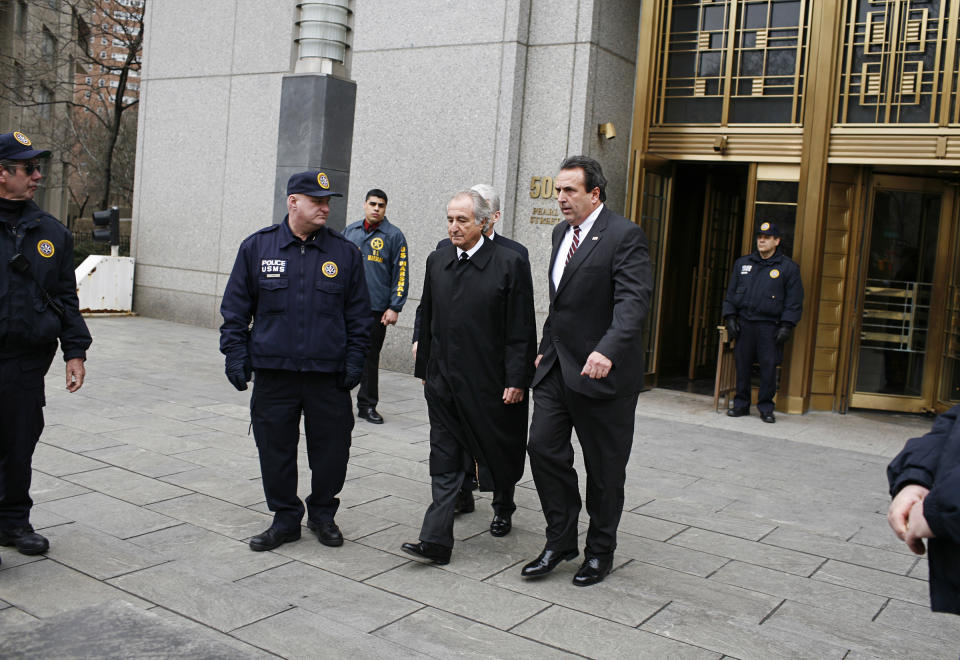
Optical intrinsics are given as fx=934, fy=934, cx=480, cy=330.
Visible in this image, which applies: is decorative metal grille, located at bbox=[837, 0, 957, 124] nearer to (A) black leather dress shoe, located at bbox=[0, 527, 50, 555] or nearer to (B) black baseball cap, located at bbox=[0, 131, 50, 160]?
(B) black baseball cap, located at bbox=[0, 131, 50, 160]

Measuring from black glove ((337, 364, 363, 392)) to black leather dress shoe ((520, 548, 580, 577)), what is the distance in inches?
48.5

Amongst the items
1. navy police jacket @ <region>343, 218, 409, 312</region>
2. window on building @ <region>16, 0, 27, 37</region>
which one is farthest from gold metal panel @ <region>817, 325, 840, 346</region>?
window on building @ <region>16, 0, 27, 37</region>

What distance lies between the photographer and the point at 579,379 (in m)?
4.30

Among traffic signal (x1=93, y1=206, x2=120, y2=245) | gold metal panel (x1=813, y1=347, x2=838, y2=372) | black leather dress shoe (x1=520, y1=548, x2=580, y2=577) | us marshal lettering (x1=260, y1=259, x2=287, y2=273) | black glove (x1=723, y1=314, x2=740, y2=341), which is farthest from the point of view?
traffic signal (x1=93, y1=206, x2=120, y2=245)

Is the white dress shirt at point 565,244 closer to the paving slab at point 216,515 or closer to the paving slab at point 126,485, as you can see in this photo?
the paving slab at point 216,515

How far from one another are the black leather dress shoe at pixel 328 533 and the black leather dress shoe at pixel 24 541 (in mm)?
1264

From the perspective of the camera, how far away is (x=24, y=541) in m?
4.32

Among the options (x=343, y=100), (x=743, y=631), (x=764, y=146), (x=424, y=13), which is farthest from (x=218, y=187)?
(x=743, y=631)

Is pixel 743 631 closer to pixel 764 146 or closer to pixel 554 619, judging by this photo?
pixel 554 619

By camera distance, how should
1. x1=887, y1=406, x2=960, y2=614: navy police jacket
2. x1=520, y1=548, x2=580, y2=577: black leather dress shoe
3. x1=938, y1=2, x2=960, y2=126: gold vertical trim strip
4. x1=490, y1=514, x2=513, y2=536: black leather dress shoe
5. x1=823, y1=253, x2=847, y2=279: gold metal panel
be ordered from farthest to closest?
x1=823, y1=253, x2=847, y2=279: gold metal panel → x1=938, y1=2, x2=960, y2=126: gold vertical trim strip → x1=490, y1=514, x2=513, y2=536: black leather dress shoe → x1=520, y1=548, x2=580, y2=577: black leather dress shoe → x1=887, y1=406, x2=960, y2=614: navy police jacket

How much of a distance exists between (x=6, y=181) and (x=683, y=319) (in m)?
9.34

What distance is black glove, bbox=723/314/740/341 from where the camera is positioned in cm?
926

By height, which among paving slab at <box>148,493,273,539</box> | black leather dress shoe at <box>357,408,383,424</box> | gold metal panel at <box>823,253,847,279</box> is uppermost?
gold metal panel at <box>823,253,847,279</box>

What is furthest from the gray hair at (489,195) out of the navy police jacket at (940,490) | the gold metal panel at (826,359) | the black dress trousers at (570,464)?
the gold metal panel at (826,359)
